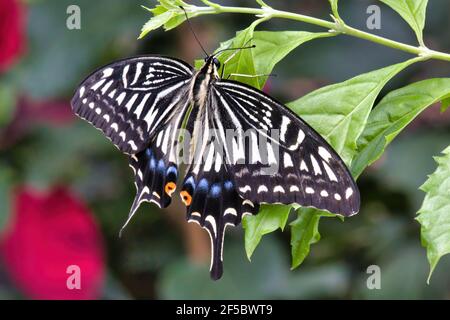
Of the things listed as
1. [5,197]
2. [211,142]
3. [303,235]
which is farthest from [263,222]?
[5,197]

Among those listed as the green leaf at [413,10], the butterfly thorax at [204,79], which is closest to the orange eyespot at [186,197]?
the butterfly thorax at [204,79]

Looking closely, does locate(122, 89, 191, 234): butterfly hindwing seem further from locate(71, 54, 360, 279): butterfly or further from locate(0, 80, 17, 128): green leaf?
locate(0, 80, 17, 128): green leaf

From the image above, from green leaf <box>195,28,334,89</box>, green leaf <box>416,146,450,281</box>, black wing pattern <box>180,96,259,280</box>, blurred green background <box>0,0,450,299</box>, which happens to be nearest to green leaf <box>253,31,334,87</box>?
green leaf <box>195,28,334,89</box>

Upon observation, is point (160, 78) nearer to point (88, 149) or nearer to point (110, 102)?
point (110, 102)

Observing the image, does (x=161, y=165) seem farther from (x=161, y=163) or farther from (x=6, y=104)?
(x=6, y=104)
